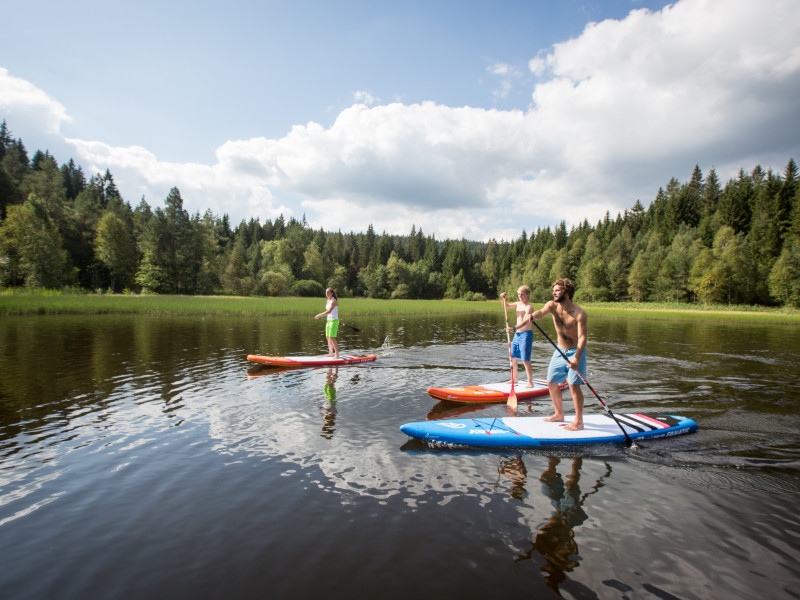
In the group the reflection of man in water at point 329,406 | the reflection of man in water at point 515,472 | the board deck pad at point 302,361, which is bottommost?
the reflection of man in water at point 515,472

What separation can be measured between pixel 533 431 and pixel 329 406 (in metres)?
5.23

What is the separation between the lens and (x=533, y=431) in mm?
8164

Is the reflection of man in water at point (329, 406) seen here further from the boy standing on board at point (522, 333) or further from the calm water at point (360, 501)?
the boy standing on board at point (522, 333)

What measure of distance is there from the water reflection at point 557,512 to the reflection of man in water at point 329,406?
372cm

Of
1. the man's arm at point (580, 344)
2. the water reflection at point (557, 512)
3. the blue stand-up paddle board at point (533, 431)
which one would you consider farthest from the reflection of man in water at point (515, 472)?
the man's arm at point (580, 344)

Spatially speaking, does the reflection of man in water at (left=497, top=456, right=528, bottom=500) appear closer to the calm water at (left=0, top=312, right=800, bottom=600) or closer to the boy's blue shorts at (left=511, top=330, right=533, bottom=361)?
the calm water at (left=0, top=312, right=800, bottom=600)

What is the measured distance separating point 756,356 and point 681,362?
19.0 feet

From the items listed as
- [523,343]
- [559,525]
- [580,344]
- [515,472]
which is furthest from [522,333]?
[559,525]

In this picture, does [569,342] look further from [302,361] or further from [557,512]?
[302,361]

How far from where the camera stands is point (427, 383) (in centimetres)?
1376

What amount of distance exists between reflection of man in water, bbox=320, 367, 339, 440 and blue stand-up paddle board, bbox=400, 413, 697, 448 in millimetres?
1714

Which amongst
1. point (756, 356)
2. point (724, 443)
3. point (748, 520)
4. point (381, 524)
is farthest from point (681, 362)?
point (381, 524)

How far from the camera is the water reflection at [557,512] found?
4.58 meters

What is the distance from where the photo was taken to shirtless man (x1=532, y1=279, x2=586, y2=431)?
805 centimetres
